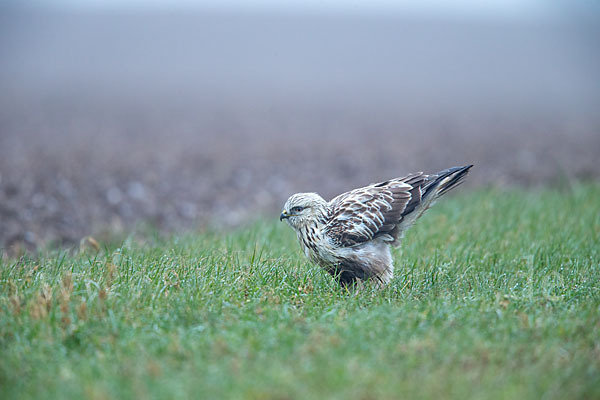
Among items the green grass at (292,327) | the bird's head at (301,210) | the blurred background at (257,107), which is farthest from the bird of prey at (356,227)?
the blurred background at (257,107)

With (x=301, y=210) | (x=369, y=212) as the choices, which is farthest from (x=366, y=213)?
(x=301, y=210)

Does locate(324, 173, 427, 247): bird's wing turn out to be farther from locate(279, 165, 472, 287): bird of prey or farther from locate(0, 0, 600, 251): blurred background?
locate(0, 0, 600, 251): blurred background

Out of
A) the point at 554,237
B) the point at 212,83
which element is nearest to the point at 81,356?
the point at 554,237

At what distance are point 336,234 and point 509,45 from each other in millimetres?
36510

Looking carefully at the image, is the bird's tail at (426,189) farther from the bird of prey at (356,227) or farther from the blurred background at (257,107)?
the blurred background at (257,107)

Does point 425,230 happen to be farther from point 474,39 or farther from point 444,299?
point 474,39

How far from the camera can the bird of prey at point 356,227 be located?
16.9 ft

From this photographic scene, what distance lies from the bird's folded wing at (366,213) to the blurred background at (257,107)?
3321 mm

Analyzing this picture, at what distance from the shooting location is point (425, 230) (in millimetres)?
7172

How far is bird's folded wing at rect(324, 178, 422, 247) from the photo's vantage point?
16.9 feet

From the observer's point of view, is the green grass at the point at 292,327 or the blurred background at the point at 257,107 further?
the blurred background at the point at 257,107

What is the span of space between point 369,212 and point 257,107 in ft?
53.8

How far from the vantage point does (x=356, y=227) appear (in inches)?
204

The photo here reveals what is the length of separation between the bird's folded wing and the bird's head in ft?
0.55
